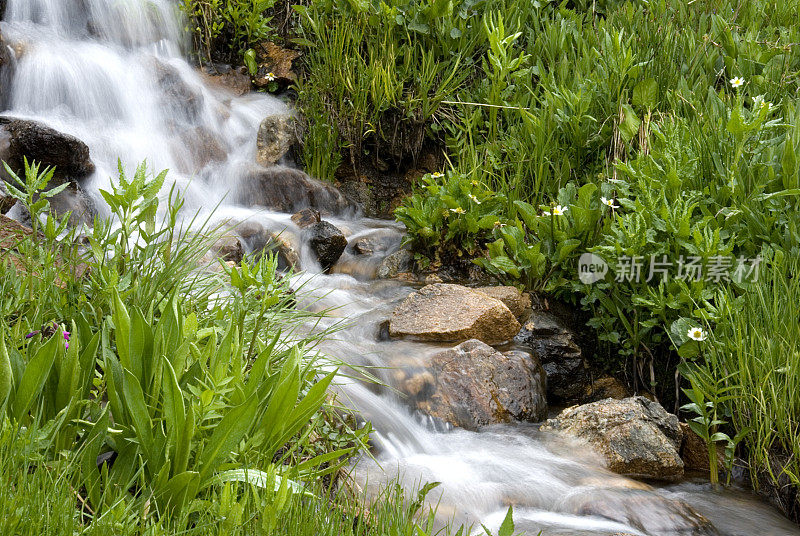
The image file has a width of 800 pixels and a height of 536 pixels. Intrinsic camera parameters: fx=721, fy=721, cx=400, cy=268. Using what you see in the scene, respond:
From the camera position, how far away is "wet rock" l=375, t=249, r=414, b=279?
5.24 m

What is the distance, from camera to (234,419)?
1.84 metres

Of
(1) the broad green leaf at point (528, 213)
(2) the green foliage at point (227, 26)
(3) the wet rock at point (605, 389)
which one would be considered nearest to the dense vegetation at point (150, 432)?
(3) the wet rock at point (605, 389)

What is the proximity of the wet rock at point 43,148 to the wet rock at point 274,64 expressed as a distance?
236 cm

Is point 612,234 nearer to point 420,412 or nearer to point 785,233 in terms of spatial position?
point 785,233

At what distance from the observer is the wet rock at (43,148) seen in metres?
5.04

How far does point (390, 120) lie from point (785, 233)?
3.77m

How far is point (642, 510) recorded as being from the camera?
2.92 metres

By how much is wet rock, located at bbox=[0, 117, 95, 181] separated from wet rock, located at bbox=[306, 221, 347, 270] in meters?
1.78

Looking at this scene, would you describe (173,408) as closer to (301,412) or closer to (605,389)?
(301,412)

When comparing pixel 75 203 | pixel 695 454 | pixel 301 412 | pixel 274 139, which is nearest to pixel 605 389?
pixel 695 454

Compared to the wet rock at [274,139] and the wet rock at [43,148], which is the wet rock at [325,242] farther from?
the wet rock at [43,148]

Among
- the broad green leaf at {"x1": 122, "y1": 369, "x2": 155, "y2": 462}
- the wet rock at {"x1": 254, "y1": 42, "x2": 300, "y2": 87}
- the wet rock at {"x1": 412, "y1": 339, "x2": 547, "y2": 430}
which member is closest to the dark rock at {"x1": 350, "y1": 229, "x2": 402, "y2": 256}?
the wet rock at {"x1": 412, "y1": 339, "x2": 547, "y2": 430}

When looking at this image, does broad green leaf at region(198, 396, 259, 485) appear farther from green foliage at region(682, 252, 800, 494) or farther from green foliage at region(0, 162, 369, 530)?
green foliage at region(682, 252, 800, 494)

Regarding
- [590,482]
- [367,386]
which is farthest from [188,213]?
[590,482]
